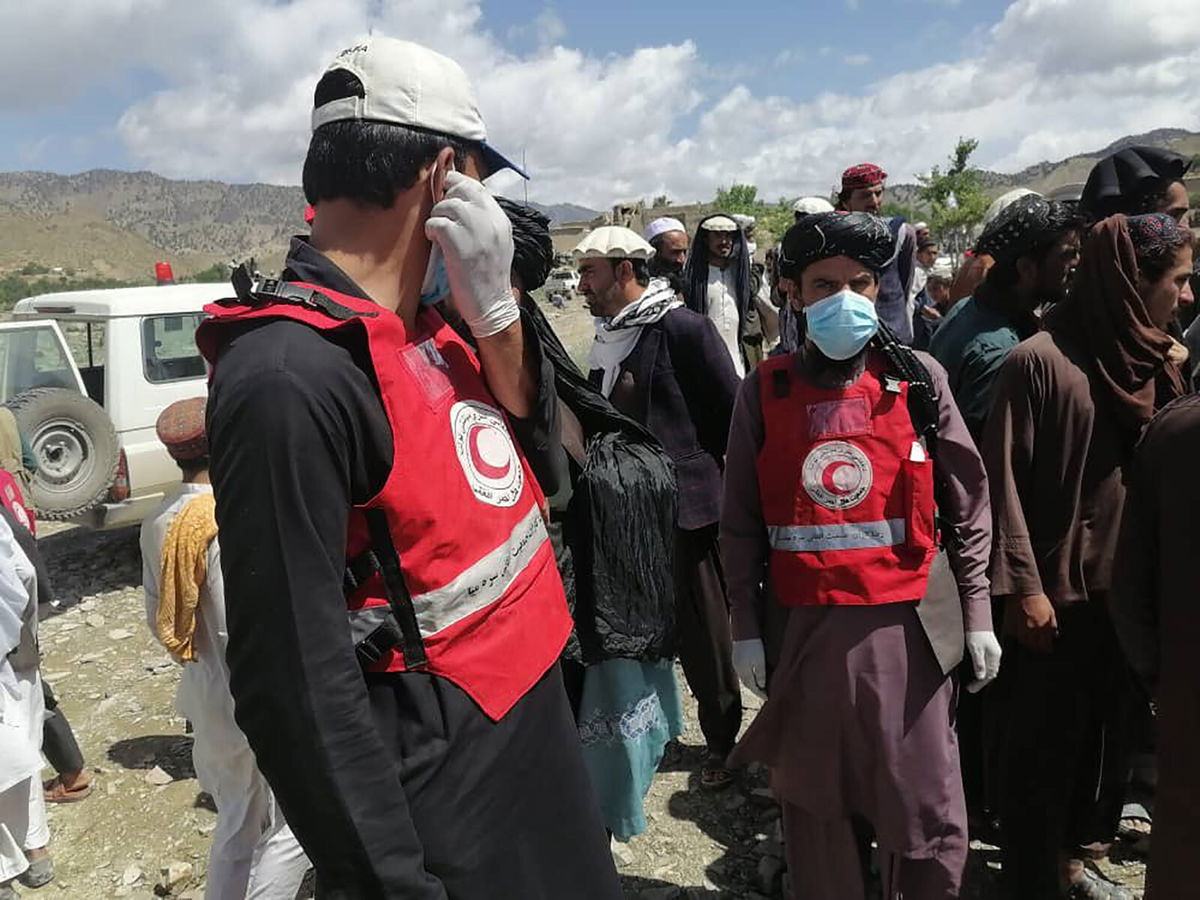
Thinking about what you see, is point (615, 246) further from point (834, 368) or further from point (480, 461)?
point (480, 461)

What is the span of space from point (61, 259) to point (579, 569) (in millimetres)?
72312

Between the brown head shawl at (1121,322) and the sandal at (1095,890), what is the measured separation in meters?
1.39

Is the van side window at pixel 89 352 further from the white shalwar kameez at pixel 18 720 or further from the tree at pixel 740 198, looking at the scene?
the tree at pixel 740 198

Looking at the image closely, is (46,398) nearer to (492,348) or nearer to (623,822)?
(623,822)

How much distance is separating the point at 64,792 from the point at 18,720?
3.46 ft

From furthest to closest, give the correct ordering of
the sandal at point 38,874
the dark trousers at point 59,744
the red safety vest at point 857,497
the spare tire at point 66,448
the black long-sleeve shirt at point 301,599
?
1. the spare tire at point 66,448
2. the dark trousers at point 59,744
3. the sandal at point 38,874
4. the red safety vest at point 857,497
5. the black long-sleeve shirt at point 301,599

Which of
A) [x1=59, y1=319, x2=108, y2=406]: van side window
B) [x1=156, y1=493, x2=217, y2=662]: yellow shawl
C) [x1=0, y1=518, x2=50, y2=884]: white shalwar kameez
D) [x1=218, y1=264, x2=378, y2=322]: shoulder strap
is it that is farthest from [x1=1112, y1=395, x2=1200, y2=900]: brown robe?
[x1=59, y1=319, x2=108, y2=406]: van side window

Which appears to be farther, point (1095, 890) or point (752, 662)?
point (1095, 890)

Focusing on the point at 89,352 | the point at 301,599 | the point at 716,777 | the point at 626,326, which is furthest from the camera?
the point at 89,352

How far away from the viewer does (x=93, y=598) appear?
19.2 feet

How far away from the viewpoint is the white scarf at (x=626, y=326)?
3021mm

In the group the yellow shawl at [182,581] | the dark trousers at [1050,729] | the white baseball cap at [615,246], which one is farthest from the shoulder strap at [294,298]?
the white baseball cap at [615,246]

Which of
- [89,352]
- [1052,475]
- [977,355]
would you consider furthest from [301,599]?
[89,352]

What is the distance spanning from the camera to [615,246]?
3109 mm
